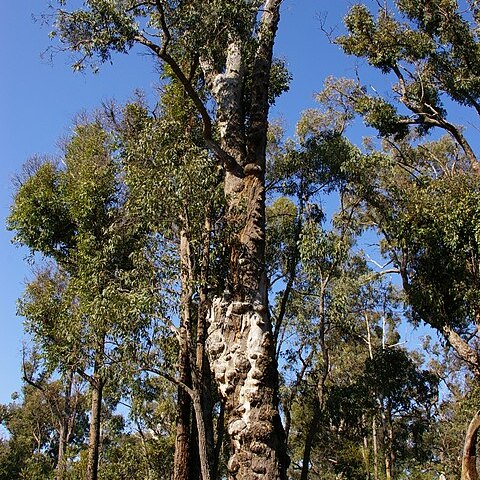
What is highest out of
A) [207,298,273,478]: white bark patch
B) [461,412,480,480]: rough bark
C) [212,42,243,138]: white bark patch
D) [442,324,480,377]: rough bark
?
[212,42,243,138]: white bark patch

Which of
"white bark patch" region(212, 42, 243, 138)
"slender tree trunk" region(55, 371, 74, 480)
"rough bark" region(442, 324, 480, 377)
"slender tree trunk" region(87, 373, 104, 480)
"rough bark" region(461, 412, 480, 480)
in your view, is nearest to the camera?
"white bark patch" region(212, 42, 243, 138)

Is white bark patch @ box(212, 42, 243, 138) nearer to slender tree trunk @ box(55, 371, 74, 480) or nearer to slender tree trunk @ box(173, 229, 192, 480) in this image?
slender tree trunk @ box(173, 229, 192, 480)

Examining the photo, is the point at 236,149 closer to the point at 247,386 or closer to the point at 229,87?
the point at 229,87

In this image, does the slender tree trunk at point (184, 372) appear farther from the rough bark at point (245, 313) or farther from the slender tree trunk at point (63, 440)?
the slender tree trunk at point (63, 440)

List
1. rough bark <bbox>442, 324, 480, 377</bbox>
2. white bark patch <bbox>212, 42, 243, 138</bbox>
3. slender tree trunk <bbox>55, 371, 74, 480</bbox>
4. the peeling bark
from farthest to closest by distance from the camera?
slender tree trunk <bbox>55, 371, 74, 480</bbox>, rough bark <bbox>442, 324, 480, 377</bbox>, white bark patch <bbox>212, 42, 243, 138</bbox>, the peeling bark

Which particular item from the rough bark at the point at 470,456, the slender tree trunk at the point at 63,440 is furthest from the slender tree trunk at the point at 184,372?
the rough bark at the point at 470,456

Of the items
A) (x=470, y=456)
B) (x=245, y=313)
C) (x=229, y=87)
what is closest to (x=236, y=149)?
(x=229, y=87)

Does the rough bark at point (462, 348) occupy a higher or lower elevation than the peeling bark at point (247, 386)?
higher

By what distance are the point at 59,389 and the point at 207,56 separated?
20.6 meters

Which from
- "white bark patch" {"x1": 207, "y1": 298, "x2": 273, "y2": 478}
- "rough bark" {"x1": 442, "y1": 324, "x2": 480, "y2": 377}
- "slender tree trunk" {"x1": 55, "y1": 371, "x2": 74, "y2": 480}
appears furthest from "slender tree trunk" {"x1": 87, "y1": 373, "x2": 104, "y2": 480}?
"rough bark" {"x1": 442, "y1": 324, "x2": 480, "y2": 377}

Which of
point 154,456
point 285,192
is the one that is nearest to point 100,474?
point 154,456

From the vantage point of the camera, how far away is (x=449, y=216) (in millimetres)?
9836

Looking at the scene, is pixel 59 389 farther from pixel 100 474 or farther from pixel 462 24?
pixel 462 24

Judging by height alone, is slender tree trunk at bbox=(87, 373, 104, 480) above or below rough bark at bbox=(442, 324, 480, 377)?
below
